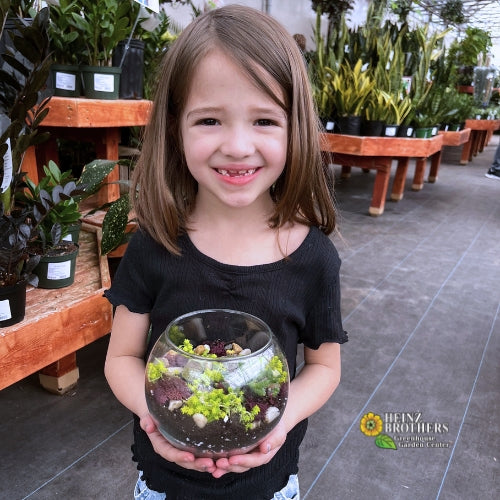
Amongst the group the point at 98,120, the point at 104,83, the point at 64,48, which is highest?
the point at 64,48

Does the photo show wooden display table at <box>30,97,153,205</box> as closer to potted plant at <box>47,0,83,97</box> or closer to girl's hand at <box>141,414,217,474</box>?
potted plant at <box>47,0,83,97</box>

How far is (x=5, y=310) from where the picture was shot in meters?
1.09

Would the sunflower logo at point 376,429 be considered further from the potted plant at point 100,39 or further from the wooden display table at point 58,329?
the potted plant at point 100,39

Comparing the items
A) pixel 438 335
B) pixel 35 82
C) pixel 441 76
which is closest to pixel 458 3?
pixel 441 76

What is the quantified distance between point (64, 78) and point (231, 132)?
133 cm

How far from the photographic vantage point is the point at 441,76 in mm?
4719

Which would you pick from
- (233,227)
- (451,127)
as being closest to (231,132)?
(233,227)

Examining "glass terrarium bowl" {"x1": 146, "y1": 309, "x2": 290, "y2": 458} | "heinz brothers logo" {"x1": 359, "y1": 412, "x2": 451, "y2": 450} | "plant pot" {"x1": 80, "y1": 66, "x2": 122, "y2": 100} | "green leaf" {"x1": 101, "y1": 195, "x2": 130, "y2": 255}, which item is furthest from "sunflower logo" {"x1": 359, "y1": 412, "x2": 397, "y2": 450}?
"plant pot" {"x1": 80, "y1": 66, "x2": 122, "y2": 100}

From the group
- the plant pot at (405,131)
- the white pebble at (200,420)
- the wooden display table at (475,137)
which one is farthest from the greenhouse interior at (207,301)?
the wooden display table at (475,137)

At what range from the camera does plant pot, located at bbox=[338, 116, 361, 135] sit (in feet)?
11.7

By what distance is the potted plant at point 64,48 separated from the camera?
1589 mm

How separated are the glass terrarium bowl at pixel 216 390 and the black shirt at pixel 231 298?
14 centimetres

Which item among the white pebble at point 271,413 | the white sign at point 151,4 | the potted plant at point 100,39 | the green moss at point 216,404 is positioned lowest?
the white pebble at point 271,413

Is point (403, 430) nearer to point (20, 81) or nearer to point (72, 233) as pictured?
point (72, 233)
